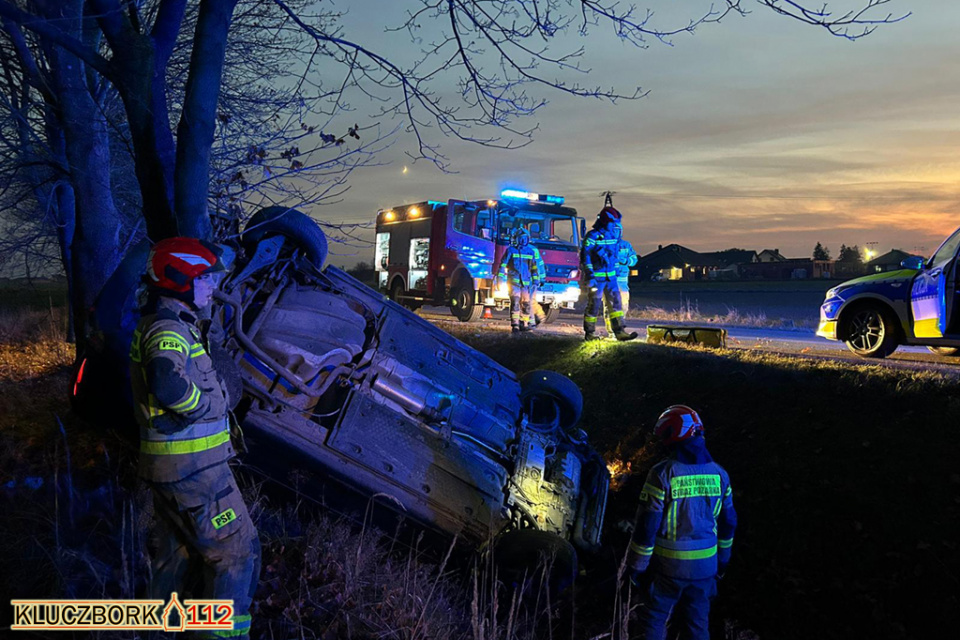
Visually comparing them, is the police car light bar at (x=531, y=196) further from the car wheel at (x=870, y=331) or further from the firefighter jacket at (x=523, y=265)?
the car wheel at (x=870, y=331)

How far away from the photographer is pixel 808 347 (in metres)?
9.55

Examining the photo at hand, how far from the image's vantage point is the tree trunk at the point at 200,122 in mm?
4312

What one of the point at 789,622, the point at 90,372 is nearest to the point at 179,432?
the point at 90,372

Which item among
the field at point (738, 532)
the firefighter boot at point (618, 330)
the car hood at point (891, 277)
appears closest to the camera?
the field at point (738, 532)

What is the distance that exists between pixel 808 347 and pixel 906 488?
500 centimetres

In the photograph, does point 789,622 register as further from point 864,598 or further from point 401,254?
point 401,254

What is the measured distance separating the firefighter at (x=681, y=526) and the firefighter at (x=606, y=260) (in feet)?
17.6

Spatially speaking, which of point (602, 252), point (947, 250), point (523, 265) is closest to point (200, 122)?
point (602, 252)

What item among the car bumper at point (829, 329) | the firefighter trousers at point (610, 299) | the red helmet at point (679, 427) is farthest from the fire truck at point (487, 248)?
the red helmet at point (679, 427)

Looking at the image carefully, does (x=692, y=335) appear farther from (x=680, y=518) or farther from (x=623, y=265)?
(x=680, y=518)

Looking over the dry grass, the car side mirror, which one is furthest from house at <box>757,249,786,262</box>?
the car side mirror

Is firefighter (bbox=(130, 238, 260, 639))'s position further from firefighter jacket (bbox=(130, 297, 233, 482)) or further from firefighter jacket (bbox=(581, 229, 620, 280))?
firefighter jacket (bbox=(581, 229, 620, 280))

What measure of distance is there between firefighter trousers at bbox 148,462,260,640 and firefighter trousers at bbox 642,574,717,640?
224 cm

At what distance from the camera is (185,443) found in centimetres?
272
